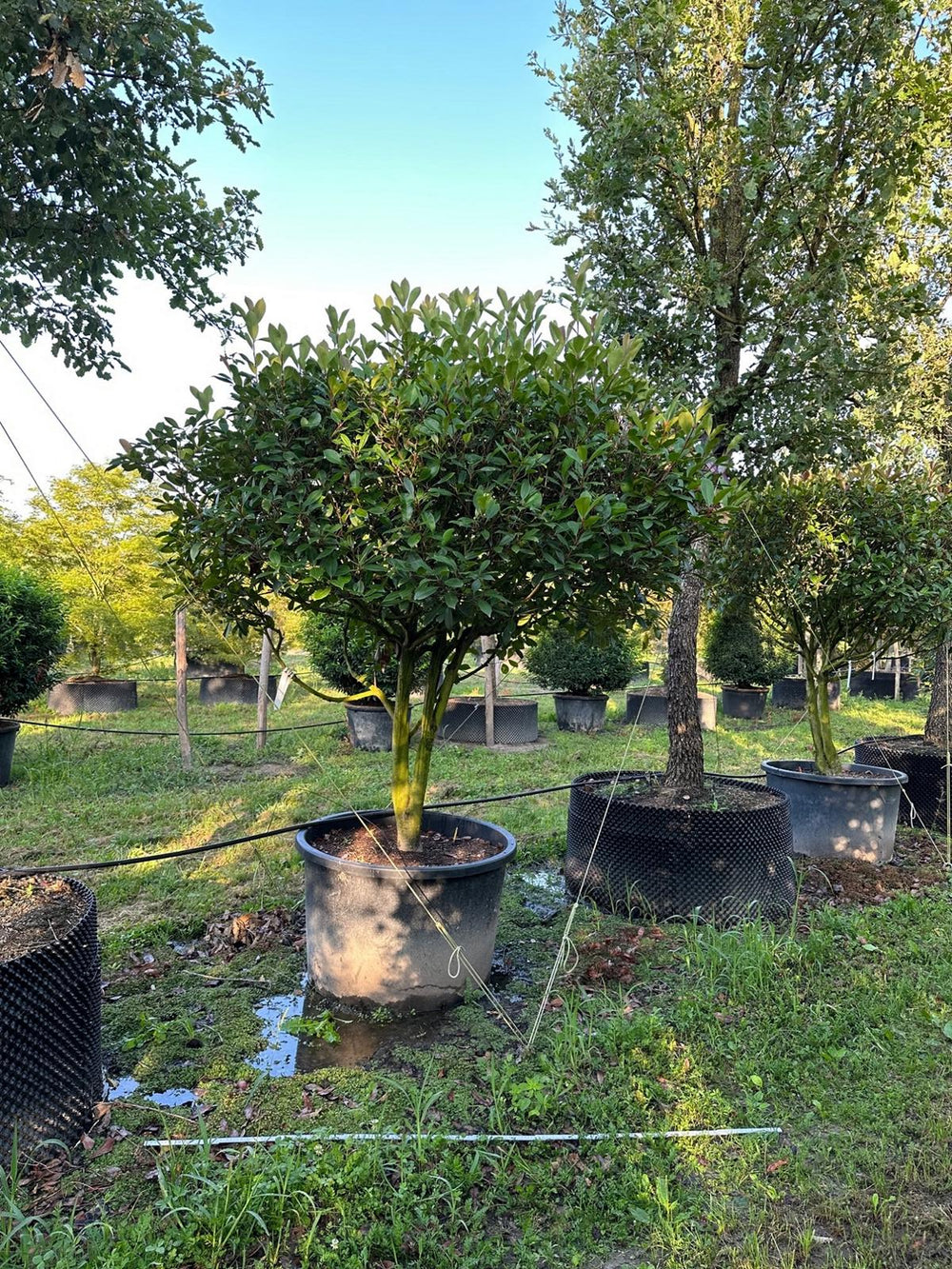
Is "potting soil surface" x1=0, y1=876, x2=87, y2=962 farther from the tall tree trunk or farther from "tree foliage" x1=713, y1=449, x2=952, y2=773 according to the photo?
the tall tree trunk

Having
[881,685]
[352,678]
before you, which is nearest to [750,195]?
[352,678]

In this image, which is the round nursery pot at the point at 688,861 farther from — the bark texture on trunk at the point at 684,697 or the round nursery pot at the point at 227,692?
the round nursery pot at the point at 227,692

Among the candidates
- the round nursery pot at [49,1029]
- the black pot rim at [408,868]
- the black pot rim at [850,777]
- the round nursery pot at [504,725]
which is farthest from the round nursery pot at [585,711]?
the round nursery pot at [49,1029]

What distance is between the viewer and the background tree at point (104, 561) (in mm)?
10828

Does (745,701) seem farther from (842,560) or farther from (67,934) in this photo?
(67,934)

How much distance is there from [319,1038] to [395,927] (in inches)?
17.6

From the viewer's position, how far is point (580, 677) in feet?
34.7

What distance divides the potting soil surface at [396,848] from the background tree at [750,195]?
1.63 m

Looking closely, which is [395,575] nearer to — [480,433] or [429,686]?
[480,433]

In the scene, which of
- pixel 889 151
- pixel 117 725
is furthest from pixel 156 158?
pixel 117 725

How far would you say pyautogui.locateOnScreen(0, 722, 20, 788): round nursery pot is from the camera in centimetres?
671

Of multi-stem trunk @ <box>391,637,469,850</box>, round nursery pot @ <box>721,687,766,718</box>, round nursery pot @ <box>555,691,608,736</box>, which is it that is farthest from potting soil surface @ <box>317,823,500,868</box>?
round nursery pot @ <box>721,687,766,718</box>

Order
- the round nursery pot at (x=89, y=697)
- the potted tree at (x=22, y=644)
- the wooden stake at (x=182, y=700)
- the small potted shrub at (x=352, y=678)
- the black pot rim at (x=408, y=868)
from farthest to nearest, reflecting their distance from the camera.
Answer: the round nursery pot at (x=89, y=697) < the small potted shrub at (x=352, y=678) < the wooden stake at (x=182, y=700) < the potted tree at (x=22, y=644) < the black pot rim at (x=408, y=868)

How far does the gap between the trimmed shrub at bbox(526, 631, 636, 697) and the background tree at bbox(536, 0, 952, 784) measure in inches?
227
